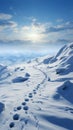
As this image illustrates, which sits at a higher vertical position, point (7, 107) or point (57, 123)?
point (7, 107)

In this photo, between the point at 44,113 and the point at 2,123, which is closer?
the point at 2,123

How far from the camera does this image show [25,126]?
19.7 meters

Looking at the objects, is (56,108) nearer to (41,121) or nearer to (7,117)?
(41,121)

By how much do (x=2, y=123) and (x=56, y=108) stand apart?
26.2 ft

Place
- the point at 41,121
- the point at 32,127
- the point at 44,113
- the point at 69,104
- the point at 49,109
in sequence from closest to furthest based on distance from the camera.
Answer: the point at 32,127, the point at 41,121, the point at 44,113, the point at 49,109, the point at 69,104

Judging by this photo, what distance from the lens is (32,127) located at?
1952 cm

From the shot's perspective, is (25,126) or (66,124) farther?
(66,124)

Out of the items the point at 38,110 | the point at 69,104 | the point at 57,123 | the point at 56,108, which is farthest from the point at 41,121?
the point at 69,104

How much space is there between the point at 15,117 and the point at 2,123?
1.77 m

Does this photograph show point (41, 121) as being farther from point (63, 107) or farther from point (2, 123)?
point (63, 107)

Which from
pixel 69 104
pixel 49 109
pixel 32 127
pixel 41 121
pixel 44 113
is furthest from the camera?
pixel 69 104

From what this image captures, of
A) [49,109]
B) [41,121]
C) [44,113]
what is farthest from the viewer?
[49,109]

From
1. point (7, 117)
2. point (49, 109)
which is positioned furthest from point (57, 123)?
point (7, 117)

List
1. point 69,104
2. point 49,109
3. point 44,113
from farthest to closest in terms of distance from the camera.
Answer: point 69,104 → point 49,109 → point 44,113
